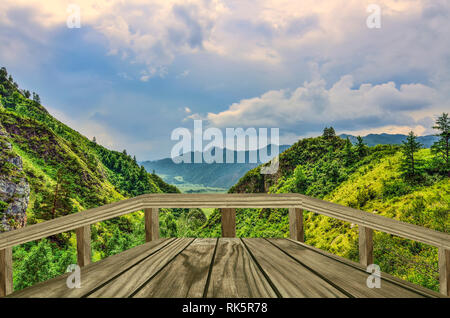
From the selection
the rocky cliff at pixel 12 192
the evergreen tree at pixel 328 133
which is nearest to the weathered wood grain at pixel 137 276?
the rocky cliff at pixel 12 192

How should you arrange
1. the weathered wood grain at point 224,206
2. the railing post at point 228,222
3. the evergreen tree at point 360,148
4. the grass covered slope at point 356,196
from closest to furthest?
the weathered wood grain at point 224,206, the railing post at point 228,222, the grass covered slope at point 356,196, the evergreen tree at point 360,148

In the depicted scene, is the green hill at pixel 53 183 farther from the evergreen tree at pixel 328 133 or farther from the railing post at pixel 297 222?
the evergreen tree at pixel 328 133

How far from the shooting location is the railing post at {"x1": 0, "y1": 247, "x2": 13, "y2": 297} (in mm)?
1893

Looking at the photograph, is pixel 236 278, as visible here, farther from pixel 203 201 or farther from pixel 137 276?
pixel 203 201

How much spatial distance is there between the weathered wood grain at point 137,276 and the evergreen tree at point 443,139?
45.7 metres

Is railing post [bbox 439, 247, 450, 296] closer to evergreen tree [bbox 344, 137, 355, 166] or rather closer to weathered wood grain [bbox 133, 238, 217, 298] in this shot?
weathered wood grain [bbox 133, 238, 217, 298]

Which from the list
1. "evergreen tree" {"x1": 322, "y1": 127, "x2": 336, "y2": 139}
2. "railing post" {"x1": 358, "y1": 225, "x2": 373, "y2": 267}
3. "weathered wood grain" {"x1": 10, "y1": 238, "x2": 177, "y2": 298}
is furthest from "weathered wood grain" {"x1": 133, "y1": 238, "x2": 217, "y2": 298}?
"evergreen tree" {"x1": 322, "y1": 127, "x2": 336, "y2": 139}

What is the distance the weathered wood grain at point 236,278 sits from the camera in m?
1.35

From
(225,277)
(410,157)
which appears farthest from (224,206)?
(410,157)

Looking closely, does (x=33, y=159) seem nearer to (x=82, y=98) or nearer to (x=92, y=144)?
(x=92, y=144)

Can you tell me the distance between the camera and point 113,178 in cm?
7862

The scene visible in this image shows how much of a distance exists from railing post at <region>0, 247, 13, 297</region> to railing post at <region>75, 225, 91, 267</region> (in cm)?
47

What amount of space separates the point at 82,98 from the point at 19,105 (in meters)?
19.3

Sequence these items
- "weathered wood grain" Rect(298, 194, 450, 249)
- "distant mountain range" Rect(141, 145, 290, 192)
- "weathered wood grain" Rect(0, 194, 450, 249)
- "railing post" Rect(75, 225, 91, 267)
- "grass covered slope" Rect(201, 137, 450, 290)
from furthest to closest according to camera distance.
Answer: "distant mountain range" Rect(141, 145, 290, 192) < "grass covered slope" Rect(201, 137, 450, 290) < "railing post" Rect(75, 225, 91, 267) < "weathered wood grain" Rect(0, 194, 450, 249) < "weathered wood grain" Rect(298, 194, 450, 249)
